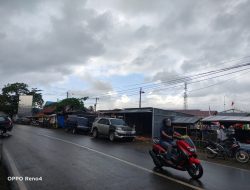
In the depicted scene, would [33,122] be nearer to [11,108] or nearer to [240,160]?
[11,108]

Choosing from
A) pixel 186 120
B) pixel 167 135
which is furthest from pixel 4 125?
pixel 167 135

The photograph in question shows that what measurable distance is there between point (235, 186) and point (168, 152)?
2292 mm

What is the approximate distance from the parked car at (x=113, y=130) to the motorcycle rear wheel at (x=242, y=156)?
9910 millimetres

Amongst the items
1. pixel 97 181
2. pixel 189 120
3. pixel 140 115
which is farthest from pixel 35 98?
pixel 97 181

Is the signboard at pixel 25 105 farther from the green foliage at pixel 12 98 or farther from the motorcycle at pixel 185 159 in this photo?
the motorcycle at pixel 185 159

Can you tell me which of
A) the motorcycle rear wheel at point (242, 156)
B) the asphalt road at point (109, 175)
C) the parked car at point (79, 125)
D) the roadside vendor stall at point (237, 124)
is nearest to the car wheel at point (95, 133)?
the parked car at point (79, 125)

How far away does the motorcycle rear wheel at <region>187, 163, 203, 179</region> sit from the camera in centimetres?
910

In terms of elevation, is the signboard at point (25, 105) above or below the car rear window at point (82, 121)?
above

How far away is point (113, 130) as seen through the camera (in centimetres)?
2362

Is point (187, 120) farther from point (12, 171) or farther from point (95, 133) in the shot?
point (12, 171)

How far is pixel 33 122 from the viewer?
55.1m

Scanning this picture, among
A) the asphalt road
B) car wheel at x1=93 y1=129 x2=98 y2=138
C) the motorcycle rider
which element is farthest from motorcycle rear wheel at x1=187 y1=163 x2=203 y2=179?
car wheel at x1=93 y1=129 x2=98 y2=138

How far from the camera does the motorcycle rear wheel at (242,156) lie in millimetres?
14891

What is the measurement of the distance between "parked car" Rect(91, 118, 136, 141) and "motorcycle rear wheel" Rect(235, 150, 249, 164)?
32.5ft
